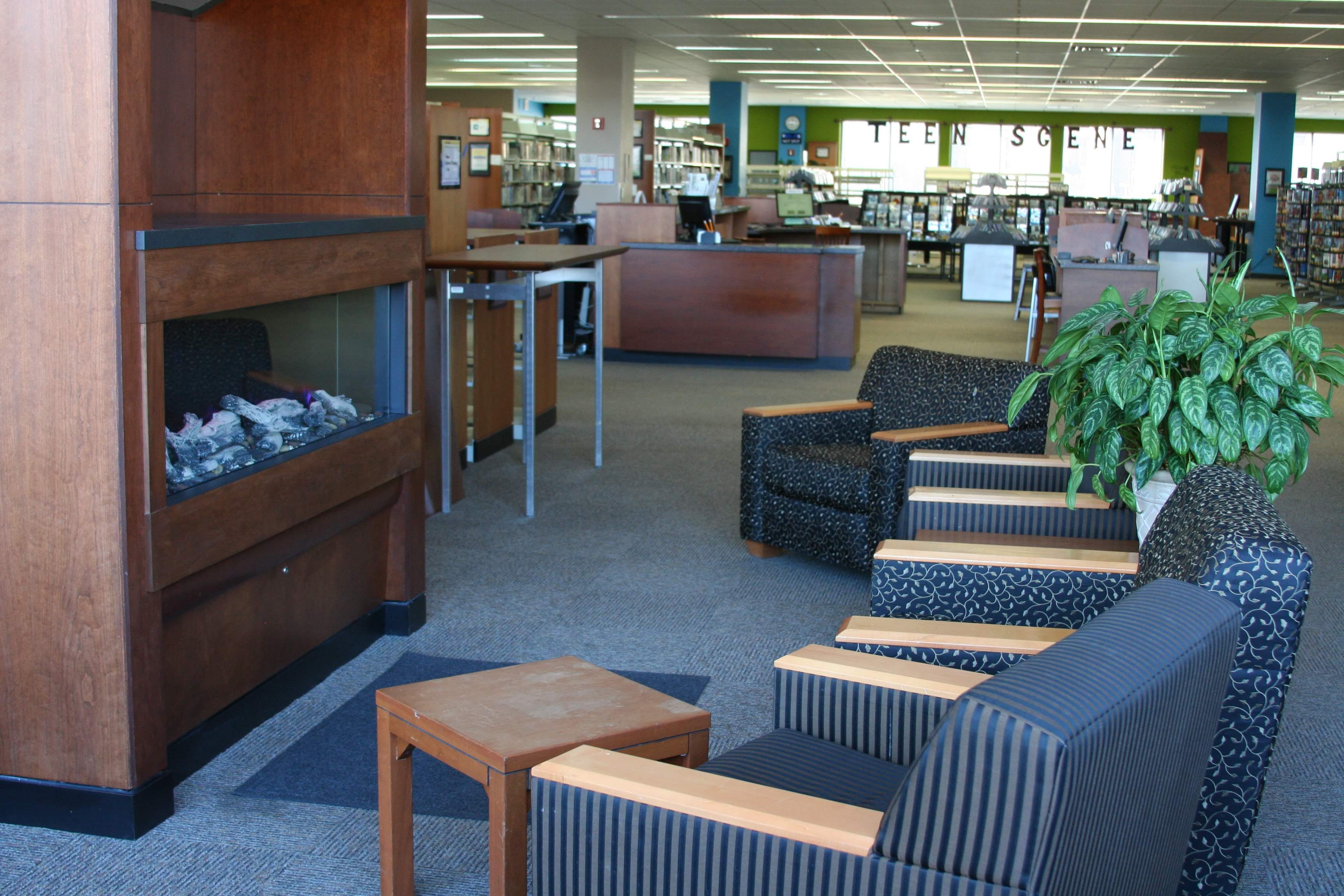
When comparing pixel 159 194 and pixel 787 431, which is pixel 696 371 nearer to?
pixel 787 431

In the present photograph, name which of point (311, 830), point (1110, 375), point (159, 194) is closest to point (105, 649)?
point (311, 830)

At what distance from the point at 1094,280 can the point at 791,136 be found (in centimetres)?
1762

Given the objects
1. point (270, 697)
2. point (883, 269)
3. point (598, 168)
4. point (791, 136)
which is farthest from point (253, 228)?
point (791, 136)

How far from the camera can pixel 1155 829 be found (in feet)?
4.91

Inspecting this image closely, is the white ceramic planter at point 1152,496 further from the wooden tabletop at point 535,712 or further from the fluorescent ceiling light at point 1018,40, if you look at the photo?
the fluorescent ceiling light at point 1018,40

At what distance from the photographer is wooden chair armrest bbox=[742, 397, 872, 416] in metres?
4.25

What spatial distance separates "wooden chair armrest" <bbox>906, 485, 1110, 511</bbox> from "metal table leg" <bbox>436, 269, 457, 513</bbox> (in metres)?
2.21

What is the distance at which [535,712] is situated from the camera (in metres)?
2.03

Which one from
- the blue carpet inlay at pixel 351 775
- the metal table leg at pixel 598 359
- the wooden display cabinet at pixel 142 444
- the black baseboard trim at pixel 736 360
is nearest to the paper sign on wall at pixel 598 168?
the black baseboard trim at pixel 736 360

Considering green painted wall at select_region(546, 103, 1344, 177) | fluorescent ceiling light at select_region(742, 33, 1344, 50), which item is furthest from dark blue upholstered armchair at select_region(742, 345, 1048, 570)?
green painted wall at select_region(546, 103, 1344, 177)

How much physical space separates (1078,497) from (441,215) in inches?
116

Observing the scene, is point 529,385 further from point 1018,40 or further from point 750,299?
point 1018,40

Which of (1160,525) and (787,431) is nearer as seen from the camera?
(1160,525)

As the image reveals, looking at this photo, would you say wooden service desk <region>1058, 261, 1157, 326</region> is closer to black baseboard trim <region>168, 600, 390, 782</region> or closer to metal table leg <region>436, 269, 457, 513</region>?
metal table leg <region>436, 269, 457, 513</region>
